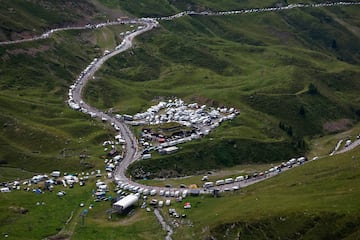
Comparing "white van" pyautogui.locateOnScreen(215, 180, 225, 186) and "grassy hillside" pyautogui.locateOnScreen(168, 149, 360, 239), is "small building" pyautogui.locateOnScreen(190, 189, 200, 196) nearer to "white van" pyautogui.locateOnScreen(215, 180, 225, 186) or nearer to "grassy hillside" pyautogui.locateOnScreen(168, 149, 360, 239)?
"grassy hillside" pyautogui.locateOnScreen(168, 149, 360, 239)

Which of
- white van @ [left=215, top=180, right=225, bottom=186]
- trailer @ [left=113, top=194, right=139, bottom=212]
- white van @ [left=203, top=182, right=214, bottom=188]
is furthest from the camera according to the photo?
white van @ [left=215, top=180, right=225, bottom=186]

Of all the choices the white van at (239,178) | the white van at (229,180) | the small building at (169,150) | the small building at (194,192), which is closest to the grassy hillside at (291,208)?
the small building at (194,192)

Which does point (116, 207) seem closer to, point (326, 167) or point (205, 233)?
point (205, 233)

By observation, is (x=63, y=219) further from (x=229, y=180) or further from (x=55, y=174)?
(x=229, y=180)

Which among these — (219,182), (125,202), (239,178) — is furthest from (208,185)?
(125,202)

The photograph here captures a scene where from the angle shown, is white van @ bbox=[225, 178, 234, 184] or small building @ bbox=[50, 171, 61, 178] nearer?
white van @ bbox=[225, 178, 234, 184]

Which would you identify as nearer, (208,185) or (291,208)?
(291,208)

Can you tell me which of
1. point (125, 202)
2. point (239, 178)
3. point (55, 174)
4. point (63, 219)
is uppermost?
point (125, 202)

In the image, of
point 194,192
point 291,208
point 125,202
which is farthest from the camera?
point 194,192

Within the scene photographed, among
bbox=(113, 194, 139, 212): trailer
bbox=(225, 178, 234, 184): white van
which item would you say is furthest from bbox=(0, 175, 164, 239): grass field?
bbox=(225, 178, 234, 184): white van

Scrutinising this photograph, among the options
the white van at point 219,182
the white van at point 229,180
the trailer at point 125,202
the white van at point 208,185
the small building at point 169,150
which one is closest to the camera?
the trailer at point 125,202

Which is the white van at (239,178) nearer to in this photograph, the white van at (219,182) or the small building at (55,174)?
the white van at (219,182)

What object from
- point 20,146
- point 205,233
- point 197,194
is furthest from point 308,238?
point 20,146
